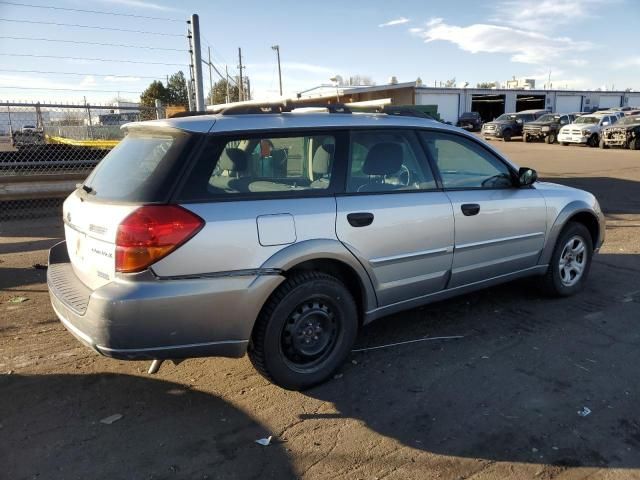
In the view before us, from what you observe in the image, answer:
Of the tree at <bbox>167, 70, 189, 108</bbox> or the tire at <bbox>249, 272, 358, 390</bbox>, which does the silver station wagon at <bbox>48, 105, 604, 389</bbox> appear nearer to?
the tire at <bbox>249, 272, 358, 390</bbox>

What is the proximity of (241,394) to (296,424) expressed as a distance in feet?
1.63

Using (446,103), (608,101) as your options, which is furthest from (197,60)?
(608,101)

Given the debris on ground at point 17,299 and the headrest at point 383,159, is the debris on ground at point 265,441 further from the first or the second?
the debris on ground at point 17,299

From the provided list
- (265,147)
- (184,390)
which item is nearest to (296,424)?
(184,390)

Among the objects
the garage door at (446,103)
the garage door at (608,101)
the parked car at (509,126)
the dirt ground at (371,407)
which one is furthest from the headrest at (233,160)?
the garage door at (608,101)

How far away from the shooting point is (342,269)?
355cm

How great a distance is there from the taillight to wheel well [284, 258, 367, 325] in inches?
28.5

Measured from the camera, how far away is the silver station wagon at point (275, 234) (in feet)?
9.41

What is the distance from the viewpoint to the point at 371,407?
3266 millimetres

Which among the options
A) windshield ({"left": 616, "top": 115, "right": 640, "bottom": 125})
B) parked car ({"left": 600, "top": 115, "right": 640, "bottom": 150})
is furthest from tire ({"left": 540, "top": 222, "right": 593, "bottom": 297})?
windshield ({"left": 616, "top": 115, "right": 640, "bottom": 125})

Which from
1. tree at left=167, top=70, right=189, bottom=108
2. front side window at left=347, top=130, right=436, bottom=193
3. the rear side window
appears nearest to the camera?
the rear side window

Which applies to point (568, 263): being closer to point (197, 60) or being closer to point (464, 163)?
point (464, 163)

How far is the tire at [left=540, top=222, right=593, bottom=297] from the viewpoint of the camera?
493cm

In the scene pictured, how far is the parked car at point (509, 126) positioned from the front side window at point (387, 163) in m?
35.3
